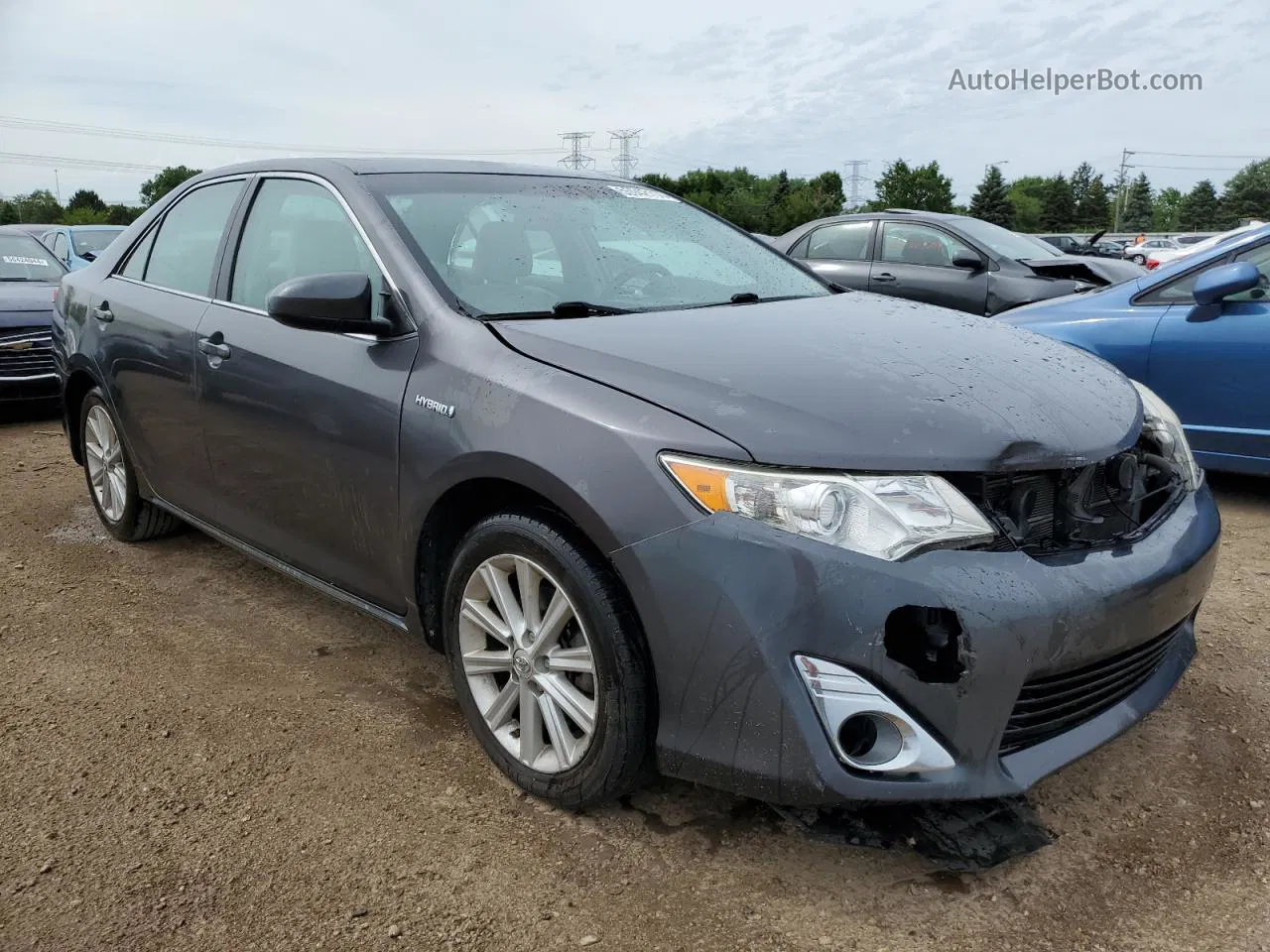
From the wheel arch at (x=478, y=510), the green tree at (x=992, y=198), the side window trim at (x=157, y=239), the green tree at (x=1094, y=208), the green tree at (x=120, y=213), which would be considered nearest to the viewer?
the wheel arch at (x=478, y=510)

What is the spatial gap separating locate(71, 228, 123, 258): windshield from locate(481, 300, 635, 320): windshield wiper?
37.8ft

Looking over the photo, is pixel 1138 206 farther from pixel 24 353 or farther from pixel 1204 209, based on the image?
pixel 24 353

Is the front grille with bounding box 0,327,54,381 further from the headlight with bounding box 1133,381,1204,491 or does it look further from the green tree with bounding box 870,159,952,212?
the green tree with bounding box 870,159,952,212

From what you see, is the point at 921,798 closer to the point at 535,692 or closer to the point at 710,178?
the point at 535,692

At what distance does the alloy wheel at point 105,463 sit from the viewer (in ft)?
14.3

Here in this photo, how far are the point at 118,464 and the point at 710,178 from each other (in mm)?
73281

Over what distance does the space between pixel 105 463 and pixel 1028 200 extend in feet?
372

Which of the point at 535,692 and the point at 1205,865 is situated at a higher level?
the point at 535,692

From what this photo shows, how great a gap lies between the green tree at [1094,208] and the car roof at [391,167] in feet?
304

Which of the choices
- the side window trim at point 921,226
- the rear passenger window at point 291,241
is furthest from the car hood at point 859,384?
the side window trim at point 921,226

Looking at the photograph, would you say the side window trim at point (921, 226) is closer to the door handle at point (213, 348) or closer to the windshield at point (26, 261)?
the door handle at point (213, 348)

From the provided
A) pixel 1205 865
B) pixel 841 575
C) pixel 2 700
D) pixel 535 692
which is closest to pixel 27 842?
pixel 2 700

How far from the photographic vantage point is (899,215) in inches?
350

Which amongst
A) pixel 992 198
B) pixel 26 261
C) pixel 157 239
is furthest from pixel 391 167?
pixel 992 198
